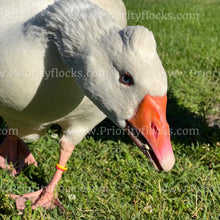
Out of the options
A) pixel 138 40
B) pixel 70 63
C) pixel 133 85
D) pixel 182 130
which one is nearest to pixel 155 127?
pixel 133 85

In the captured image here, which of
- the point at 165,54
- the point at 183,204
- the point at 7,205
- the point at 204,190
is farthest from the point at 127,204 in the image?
the point at 165,54

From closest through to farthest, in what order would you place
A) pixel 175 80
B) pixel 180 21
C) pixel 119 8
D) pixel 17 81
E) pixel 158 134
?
1. pixel 158 134
2. pixel 17 81
3. pixel 119 8
4. pixel 175 80
5. pixel 180 21

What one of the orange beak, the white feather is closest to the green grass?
the white feather

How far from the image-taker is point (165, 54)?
20.3 feet

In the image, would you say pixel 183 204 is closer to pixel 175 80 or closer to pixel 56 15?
pixel 56 15

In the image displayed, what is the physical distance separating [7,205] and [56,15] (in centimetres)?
148

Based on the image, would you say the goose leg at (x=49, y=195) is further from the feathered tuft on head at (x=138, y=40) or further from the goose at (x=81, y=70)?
the feathered tuft on head at (x=138, y=40)

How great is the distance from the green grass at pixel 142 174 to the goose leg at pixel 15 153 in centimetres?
14

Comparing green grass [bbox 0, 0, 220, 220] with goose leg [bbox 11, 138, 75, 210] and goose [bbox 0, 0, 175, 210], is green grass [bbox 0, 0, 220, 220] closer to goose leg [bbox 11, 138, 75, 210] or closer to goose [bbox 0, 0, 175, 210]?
goose leg [bbox 11, 138, 75, 210]

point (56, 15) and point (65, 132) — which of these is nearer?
point (56, 15)

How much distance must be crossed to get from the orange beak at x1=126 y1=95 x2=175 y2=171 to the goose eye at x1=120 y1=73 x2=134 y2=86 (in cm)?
11

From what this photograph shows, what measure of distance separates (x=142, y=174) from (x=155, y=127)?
4.59 ft

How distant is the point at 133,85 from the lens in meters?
2.12

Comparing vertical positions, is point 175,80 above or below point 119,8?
below
